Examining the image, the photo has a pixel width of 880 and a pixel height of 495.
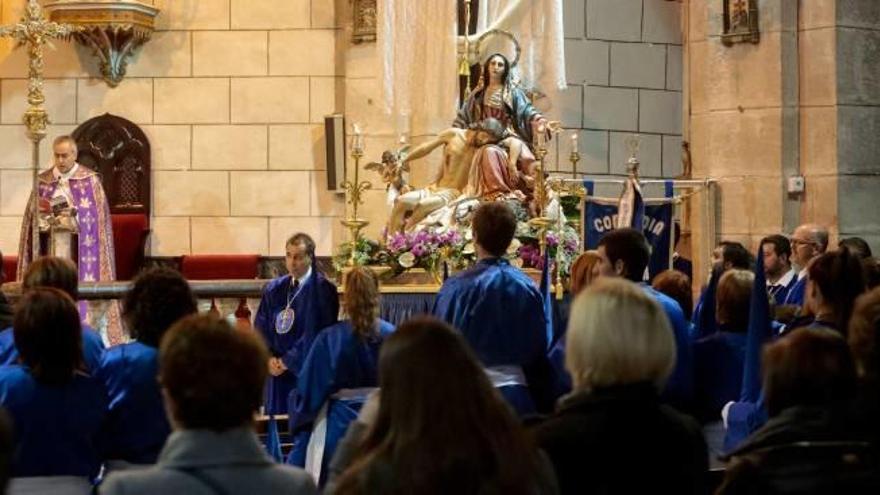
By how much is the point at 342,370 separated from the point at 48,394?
243cm

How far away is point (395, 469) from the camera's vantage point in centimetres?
329

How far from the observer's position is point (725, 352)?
660 centimetres

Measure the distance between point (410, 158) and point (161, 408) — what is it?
7.73 m

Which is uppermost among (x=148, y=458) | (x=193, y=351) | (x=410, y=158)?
(x=410, y=158)

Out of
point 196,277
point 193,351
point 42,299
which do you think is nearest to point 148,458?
point 42,299

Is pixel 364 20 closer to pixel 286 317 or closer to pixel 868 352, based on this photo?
pixel 286 317

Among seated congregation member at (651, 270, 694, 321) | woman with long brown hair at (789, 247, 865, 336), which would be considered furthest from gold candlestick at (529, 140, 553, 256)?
woman with long brown hair at (789, 247, 865, 336)

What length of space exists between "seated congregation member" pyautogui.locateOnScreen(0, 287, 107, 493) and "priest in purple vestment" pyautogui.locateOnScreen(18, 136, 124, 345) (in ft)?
27.1

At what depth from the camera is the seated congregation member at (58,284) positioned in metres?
5.82

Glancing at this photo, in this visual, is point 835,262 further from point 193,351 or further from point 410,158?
point 410,158

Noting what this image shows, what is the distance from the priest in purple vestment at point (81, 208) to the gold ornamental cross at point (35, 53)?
1.77ft

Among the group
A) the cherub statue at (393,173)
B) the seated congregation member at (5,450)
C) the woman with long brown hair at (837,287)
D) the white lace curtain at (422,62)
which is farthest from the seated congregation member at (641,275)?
the white lace curtain at (422,62)

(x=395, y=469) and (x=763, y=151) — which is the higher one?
(x=763, y=151)

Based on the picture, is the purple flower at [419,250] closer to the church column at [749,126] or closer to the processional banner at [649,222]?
the processional banner at [649,222]
